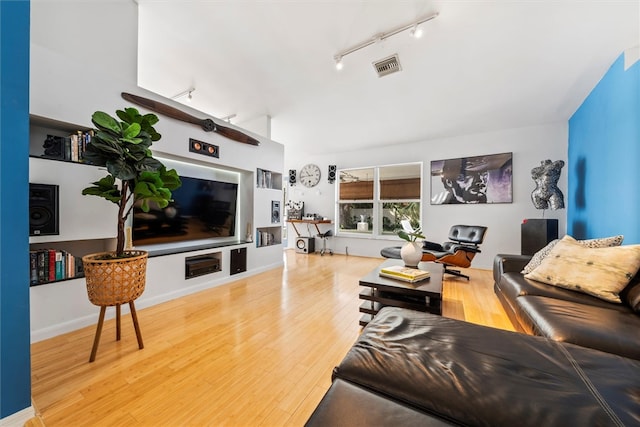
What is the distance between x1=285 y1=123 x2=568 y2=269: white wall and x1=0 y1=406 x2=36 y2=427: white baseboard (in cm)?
505

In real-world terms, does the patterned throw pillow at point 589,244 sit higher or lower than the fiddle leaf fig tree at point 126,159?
lower

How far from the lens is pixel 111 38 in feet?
7.50

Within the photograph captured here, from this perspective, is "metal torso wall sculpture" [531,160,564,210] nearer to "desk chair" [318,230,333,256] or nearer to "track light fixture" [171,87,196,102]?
"desk chair" [318,230,333,256]

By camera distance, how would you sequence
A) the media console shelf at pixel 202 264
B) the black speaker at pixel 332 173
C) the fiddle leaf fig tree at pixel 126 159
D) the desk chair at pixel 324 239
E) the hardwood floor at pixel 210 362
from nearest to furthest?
the hardwood floor at pixel 210 362, the fiddle leaf fig tree at pixel 126 159, the media console shelf at pixel 202 264, the desk chair at pixel 324 239, the black speaker at pixel 332 173

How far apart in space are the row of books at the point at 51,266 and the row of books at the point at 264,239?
213cm

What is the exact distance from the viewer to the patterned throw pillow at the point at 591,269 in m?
1.54

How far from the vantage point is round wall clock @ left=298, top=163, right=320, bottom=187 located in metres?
6.19

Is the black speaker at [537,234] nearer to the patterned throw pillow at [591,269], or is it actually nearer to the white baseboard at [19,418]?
the patterned throw pillow at [591,269]

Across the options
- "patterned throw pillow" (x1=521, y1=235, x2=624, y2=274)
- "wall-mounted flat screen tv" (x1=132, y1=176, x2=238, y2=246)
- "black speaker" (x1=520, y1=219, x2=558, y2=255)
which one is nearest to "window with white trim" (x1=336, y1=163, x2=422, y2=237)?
"black speaker" (x1=520, y1=219, x2=558, y2=255)

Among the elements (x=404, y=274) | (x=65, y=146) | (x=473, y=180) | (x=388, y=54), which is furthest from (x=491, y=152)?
(x=65, y=146)

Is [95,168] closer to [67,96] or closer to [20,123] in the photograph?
[67,96]

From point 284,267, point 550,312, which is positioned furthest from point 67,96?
point 550,312

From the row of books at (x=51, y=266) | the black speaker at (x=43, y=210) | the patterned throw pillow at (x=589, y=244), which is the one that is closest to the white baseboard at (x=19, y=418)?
the row of books at (x=51, y=266)

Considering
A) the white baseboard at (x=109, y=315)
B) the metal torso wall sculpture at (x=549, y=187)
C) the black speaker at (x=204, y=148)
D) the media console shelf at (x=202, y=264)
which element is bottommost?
the white baseboard at (x=109, y=315)
